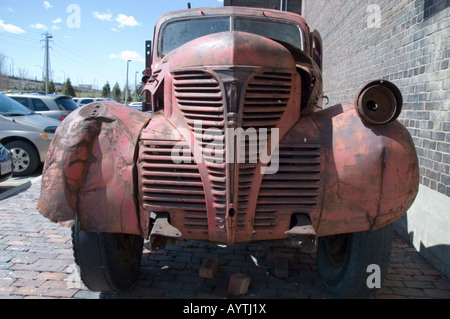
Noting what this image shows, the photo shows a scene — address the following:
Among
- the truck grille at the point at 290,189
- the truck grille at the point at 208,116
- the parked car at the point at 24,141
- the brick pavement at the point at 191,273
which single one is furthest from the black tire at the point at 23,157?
the truck grille at the point at 290,189

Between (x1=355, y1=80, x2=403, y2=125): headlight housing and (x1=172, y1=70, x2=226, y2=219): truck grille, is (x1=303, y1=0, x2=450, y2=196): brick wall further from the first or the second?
(x1=172, y1=70, x2=226, y2=219): truck grille

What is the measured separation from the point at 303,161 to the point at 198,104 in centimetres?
86

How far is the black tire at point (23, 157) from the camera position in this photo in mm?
7918

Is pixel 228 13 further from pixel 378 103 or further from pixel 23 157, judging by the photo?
pixel 23 157

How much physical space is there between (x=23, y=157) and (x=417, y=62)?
7.86 m

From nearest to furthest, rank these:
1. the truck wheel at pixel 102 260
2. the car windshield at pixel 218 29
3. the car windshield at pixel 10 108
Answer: the truck wheel at pixel 102 260 < the car windshield at pixel 218 29 < the car windshield at pixel 10 108

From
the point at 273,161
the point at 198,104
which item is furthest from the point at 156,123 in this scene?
the point at 273,161

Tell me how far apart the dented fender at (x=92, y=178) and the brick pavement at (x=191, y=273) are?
3.45 ft

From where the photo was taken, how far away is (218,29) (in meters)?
4.09

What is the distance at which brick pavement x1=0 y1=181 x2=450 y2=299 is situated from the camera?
10.6ft

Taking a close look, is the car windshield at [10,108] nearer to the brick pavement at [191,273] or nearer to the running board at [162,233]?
the brick pavement at [191,273]
